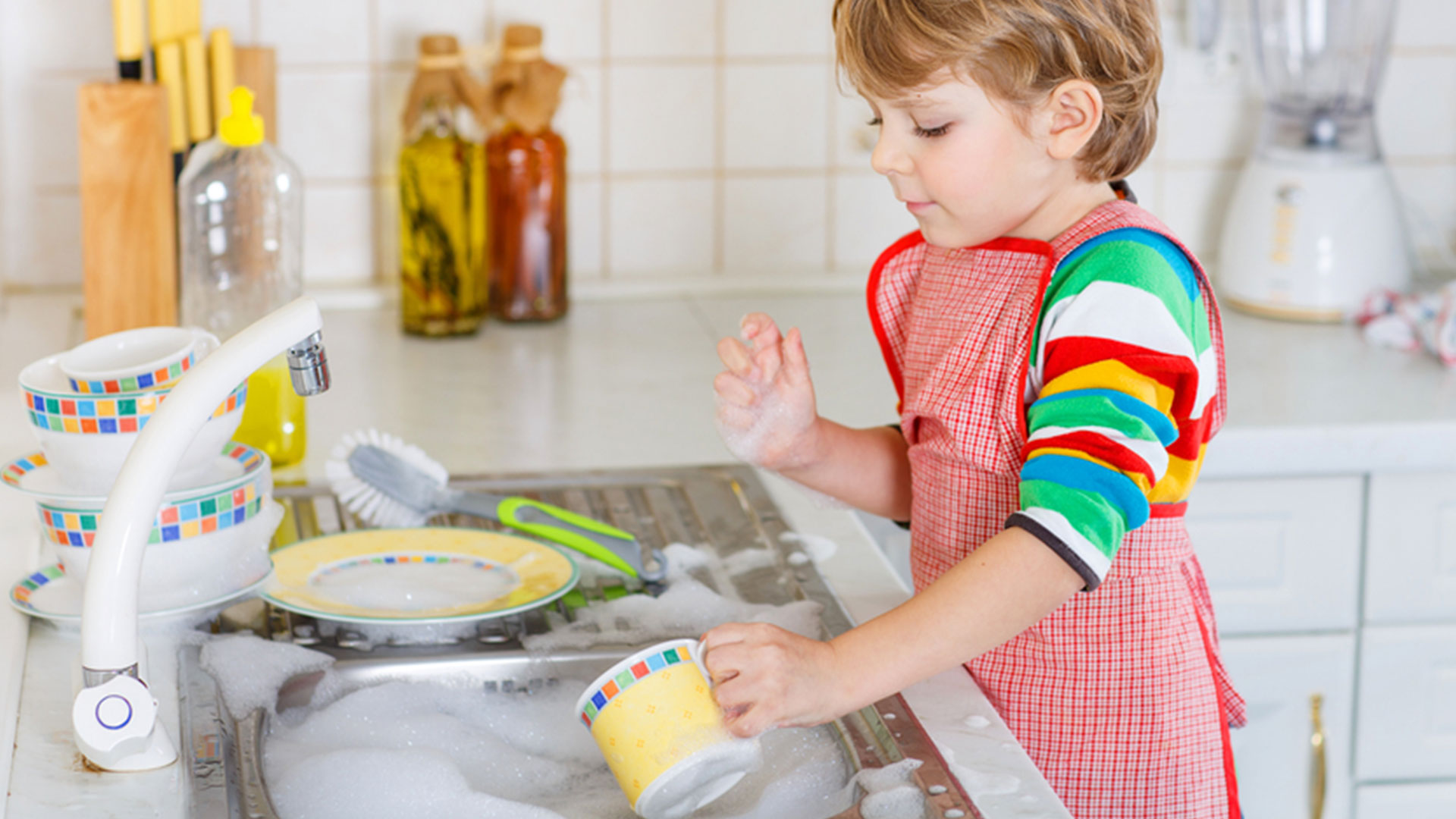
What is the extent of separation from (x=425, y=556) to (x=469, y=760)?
0.22 meters

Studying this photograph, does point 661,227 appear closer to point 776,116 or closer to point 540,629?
point 776,116

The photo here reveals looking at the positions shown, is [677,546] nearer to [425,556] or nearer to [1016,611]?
[425,556]

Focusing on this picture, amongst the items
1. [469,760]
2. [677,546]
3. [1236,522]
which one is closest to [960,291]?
[677,546]

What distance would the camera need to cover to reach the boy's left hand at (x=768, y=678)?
2.46 feet

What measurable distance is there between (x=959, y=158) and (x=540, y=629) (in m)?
0.40

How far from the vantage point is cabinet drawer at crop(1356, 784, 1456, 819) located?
1.50 meters

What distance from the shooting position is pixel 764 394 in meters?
0.99

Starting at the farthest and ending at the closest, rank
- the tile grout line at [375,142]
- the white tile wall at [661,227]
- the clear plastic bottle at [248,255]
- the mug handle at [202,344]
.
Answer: the white tile wall at [661,227], the tile grout line at [375,142], the clear plastic bottle at [248,255], the mug handle at [202,344]

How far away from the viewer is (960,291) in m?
0.96

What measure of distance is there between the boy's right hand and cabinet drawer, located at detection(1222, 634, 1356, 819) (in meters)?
0.67

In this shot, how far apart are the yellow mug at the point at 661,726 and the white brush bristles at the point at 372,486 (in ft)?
1.42

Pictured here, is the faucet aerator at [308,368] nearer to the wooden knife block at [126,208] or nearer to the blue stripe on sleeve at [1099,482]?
the blue stripe on sleeve at [1099,482]

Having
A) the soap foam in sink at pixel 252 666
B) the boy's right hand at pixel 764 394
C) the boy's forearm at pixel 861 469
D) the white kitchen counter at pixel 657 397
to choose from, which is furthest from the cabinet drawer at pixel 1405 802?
the soap foam in sink at pixel 252 666

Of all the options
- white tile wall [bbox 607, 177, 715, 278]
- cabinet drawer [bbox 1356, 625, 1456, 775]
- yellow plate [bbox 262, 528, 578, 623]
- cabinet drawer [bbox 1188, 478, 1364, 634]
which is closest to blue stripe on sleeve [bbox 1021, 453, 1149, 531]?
yellow plate [bbox 262, 528, 578, 623]
